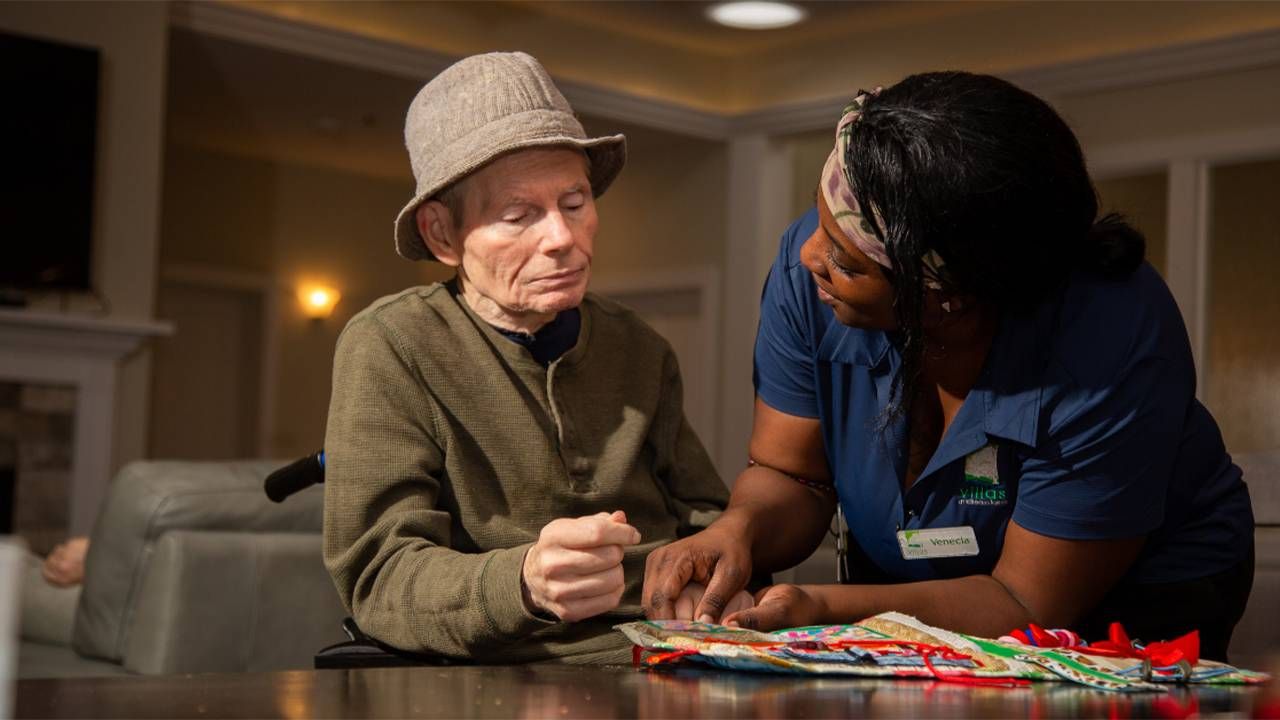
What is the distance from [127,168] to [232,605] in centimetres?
440

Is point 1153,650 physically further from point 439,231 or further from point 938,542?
point 439,231

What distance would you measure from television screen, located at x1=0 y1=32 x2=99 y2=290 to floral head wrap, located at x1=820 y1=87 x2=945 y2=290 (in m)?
5.46

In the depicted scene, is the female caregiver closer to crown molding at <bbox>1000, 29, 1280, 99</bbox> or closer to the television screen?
the television screen

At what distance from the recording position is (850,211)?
1467 mm

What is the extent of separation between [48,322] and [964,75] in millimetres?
5463

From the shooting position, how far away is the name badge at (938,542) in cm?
158

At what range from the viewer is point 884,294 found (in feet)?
4.85

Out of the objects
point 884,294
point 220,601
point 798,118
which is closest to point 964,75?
point 884,294

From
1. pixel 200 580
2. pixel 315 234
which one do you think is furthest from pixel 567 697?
pixel 315 234

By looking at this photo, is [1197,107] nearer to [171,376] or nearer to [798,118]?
[798,118]

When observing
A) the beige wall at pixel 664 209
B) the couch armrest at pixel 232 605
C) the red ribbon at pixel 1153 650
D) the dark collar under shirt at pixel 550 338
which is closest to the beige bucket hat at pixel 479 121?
the dark collar under shirt at pixel 550 338

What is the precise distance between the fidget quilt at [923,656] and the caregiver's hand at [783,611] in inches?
1.2

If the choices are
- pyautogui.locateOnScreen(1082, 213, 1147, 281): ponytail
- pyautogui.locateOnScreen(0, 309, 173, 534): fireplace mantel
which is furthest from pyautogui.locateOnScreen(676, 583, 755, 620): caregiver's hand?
pyautogui.locateOnScreen(0, 309, 173, 534): fireplace mantel

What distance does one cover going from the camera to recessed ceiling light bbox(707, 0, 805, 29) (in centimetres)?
748
